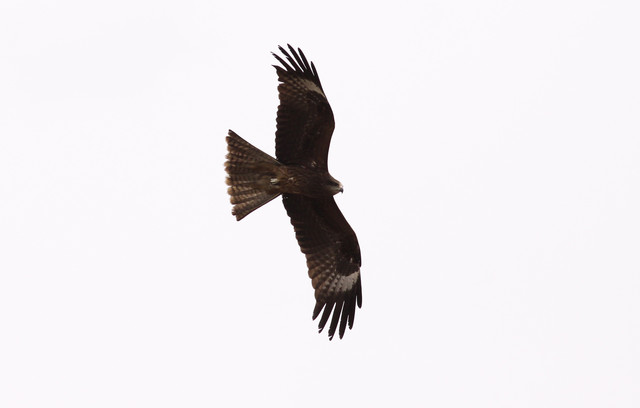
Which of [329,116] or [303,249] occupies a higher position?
[329,116]

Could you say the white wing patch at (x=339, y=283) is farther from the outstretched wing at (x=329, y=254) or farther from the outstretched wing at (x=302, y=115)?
the outstretched wing at (x=302, y=115)

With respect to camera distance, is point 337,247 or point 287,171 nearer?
point 287,171

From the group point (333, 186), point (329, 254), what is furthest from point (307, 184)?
point (329, 254)

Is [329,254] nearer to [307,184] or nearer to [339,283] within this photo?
[339,283]

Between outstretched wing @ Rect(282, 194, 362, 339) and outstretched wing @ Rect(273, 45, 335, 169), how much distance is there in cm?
78

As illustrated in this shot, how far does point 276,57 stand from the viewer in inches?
538

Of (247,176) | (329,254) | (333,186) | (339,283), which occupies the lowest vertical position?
(339,283)

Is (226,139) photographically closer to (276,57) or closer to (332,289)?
(276,57)

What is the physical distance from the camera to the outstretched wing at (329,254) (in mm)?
14445

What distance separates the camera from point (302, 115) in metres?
13.7

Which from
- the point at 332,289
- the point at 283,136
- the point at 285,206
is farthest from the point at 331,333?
the point at 283,136

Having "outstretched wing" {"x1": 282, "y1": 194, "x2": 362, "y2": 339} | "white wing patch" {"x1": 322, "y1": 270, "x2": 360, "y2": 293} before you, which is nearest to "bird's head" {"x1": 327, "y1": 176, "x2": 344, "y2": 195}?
"outstretched wing" {"x1": 282, "y1": 194, "x2": 362, "y2": 339}

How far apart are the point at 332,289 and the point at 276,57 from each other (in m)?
3.08

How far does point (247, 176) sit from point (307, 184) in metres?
0.76
